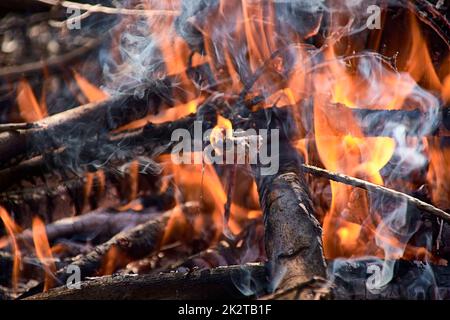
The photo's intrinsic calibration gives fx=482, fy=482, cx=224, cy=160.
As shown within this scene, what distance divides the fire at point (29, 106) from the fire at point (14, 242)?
0.85m

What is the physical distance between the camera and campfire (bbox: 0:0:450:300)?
2307 millimetres

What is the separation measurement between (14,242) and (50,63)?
1706 mm

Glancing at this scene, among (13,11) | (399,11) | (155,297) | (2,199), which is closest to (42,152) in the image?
(2,199)

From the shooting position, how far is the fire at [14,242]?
2537 millimetres

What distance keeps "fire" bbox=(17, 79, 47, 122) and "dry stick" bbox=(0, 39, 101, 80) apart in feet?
0.75

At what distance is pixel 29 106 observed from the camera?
3490 millimetres

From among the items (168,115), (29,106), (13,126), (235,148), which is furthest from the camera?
(29,106)

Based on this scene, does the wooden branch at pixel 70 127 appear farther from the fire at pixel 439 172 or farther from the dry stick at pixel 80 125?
the fire at pixel 439 172

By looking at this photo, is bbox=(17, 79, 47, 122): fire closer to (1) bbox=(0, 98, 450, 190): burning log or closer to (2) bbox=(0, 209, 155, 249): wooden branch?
(1) bbox=(0, 98, 450, 190): burning log

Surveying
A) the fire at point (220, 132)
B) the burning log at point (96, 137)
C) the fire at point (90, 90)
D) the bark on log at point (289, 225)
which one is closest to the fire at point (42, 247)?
the burning log at point (96, 137)

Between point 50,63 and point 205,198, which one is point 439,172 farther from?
point 50,63

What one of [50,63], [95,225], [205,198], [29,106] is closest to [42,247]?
[95,225]
